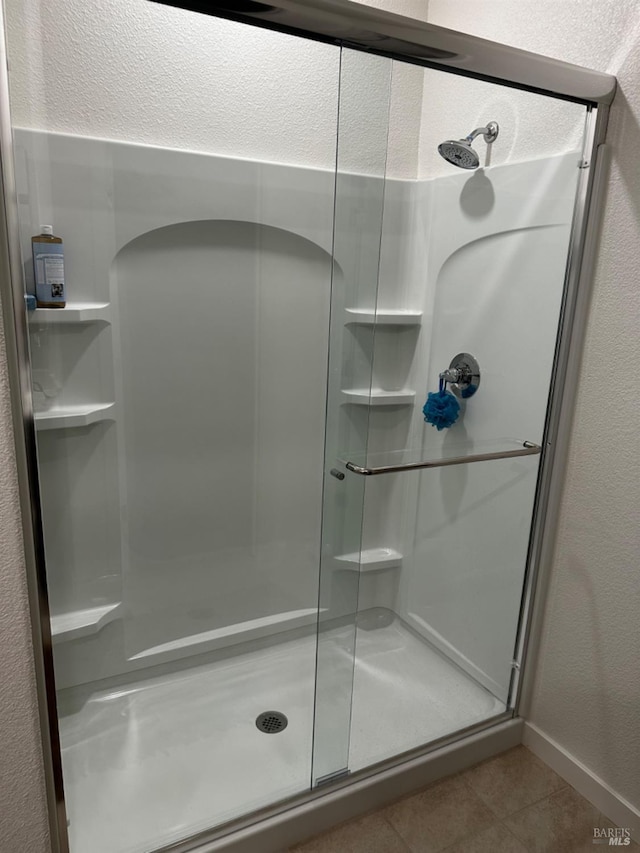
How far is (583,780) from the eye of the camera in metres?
1.61

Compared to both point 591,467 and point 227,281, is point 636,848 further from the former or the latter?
point 227,281

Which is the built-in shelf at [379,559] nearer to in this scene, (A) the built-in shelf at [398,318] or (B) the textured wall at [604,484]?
(B) the textured wall at [604,484]

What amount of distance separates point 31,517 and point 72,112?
1059mm

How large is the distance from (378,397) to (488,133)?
2.62 feet

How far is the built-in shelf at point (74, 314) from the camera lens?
153 centimetres

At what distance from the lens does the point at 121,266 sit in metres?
1.68

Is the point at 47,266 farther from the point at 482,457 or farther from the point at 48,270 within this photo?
the point at 482,457

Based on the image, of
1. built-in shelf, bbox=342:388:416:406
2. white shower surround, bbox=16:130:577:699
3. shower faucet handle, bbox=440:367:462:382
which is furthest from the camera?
shower faucet handle, bbox=440:367:462:382

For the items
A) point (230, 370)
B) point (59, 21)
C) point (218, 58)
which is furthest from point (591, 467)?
point (59, 21)

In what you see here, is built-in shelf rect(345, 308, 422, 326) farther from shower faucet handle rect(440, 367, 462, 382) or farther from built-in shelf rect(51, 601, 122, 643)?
built-in shelf rect(51, 601, 122, 643)

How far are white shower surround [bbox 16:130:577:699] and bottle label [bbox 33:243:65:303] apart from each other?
60mm

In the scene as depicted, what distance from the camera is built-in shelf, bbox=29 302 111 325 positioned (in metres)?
1.53

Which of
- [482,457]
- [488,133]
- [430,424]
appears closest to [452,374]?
[430,424]

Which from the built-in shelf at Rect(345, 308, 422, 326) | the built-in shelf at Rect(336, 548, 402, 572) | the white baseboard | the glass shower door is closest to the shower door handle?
the glass shower door
